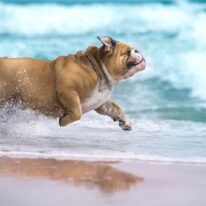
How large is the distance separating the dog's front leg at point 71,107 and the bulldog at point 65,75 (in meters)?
0.03

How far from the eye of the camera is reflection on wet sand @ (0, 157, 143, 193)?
8.22 feet

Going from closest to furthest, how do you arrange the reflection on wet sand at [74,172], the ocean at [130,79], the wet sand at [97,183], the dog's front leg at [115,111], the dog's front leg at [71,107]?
the wet sand at [97,183]
the reflection on wet sand at [74,172]
the ocean at [130,79]
the dog's front leg at [71,107]
the dog's front leg at [115,111]

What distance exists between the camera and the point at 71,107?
421cm

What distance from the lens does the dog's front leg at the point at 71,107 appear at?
165 inches

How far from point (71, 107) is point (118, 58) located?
1.48ft

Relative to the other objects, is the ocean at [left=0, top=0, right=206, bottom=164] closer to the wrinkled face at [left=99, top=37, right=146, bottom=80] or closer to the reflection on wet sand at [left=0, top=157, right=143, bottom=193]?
the reflection on wet sand at [left=0, top=157, right=143, bottom=193]

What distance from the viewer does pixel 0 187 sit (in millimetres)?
2357

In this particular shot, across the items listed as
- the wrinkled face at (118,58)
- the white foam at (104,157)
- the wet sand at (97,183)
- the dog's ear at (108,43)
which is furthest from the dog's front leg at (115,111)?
the wet sand at (97,183)

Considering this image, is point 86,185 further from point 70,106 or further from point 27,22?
point 27,22

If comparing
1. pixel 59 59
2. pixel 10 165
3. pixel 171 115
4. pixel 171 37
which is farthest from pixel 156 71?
pixel 10 165

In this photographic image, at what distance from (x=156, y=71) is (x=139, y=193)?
703 centimetres

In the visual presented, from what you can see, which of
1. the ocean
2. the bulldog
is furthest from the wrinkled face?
the ocean

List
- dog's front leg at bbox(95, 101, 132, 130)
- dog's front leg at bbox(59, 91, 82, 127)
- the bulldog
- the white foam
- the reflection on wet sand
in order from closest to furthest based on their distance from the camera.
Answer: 1. the reflection on wet sand
2. the white foam
3. dog's front leg at bbox(59, 91, 82, 127)
4. the bulldog
5. dog's front leg at bbox(95, 101, 132, 130)

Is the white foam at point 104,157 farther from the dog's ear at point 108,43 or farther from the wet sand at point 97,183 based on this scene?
the dog's ear at point 108,43
